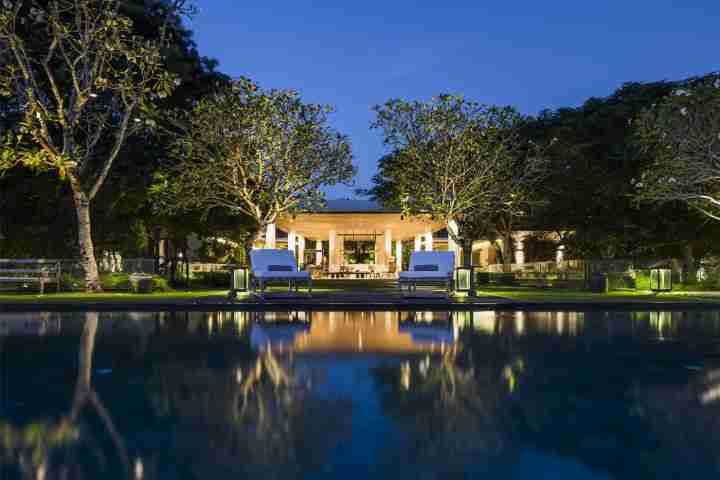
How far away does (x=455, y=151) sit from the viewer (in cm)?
2152

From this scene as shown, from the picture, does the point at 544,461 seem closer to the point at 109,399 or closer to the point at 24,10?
the point at 109,399

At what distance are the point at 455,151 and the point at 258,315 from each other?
12010 mm

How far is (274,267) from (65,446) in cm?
1168

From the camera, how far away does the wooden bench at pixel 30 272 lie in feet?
55.5

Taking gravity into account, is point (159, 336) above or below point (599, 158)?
below

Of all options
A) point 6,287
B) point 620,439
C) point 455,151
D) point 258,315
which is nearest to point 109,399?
point 620,439

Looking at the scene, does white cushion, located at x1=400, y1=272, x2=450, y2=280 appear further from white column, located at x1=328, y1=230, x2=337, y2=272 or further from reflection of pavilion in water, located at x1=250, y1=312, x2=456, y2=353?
white column, located at x1=328, y1=230, x2=337, y2=272

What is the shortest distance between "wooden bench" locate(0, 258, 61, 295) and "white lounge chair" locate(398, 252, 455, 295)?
993cm

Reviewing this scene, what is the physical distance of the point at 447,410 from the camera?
412cm

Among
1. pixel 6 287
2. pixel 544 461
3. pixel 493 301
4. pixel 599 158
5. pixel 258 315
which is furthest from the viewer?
pixel 599 158

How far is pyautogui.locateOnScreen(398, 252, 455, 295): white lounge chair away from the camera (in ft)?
49.2

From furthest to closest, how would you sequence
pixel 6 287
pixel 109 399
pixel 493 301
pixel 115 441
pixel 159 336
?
pixel 6 287
pixel 493 301
pixel 159 336
pixel 109 399
pixel 115 441

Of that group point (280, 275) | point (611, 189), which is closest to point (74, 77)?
point (280, 275)

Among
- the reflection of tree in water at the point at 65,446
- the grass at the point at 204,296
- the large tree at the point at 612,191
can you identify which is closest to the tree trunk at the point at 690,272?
the large tree at the point at 612,191
